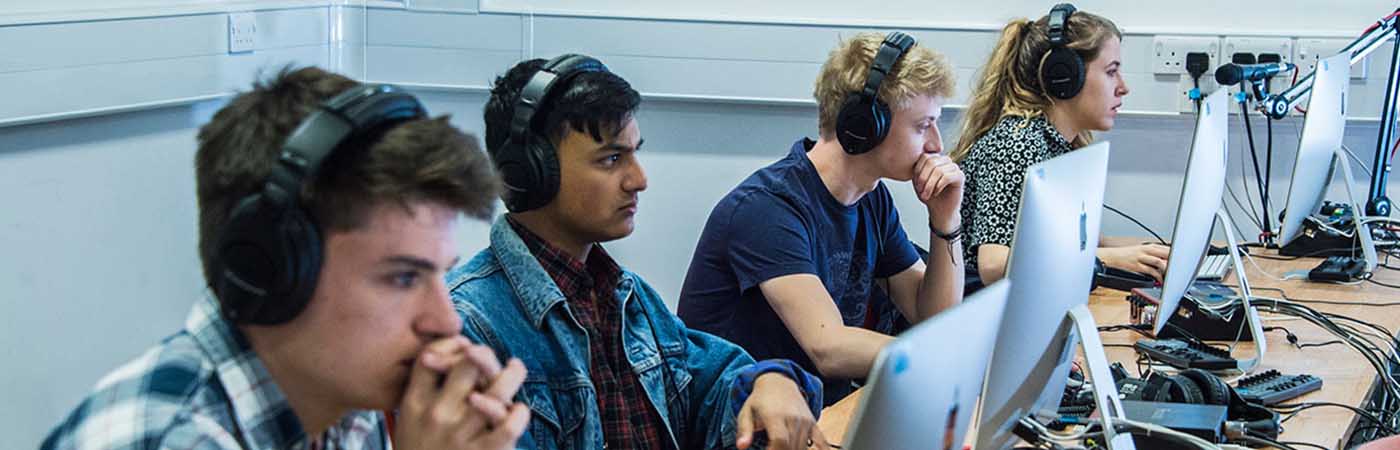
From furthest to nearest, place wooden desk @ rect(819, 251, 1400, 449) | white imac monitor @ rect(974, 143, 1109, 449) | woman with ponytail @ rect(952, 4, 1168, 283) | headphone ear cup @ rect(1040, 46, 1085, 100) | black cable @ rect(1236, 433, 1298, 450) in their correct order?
headphone ear cup @ rect(1040, 46, 1085, 100) < woman with ponytail @ rect(952, 4, 1168, 283) < wooden desk @ rect(819, 251, 1400, 449) < black cable @ rect(1236, 433, 1298, 450) < white imac monitor @ rect(974, 143, 1109, 449)

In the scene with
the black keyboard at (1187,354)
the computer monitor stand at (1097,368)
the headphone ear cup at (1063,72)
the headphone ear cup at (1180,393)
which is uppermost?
the headphone ear cup at (1063,72)

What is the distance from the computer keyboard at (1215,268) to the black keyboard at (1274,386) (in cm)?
54

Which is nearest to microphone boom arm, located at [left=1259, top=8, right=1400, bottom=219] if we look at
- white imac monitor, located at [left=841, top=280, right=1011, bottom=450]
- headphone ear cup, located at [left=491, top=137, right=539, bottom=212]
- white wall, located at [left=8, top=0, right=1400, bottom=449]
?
white wall, located at [left=8, top=0, right=1400, bottom=449]

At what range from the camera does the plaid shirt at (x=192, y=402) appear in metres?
0.94

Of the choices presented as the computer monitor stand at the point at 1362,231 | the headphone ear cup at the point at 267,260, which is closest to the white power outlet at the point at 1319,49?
the computer monitor stand at the point at 1362,231

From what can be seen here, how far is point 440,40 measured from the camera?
3.52 m

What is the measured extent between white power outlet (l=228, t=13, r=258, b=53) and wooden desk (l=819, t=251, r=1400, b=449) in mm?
1712

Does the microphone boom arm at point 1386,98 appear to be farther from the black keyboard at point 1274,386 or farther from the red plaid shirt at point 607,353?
the red plaid shirt at point 607,353

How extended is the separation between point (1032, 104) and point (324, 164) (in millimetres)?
2137

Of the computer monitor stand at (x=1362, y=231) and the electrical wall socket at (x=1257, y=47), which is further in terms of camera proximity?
the electrical wall socket at (x=1257, y=47)

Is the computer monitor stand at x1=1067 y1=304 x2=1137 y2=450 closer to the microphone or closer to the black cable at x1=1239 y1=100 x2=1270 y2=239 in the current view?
the microphone

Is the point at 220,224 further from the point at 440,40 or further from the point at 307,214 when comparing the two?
the point at 440,40

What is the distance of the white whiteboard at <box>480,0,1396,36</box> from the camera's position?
3.45 m

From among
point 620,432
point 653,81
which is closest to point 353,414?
point 620,432
